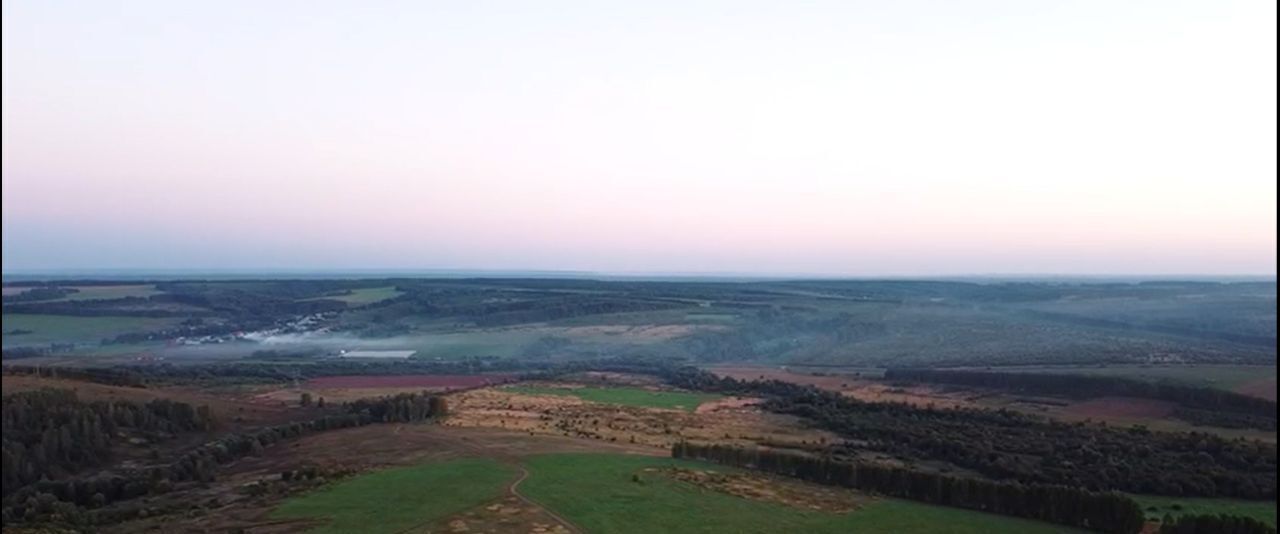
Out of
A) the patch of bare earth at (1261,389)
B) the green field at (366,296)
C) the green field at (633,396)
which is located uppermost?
the green field at (366,296)

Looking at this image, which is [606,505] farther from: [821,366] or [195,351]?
[195,351]

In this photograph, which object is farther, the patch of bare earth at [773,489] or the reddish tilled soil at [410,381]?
the reddish tilled soil at [410,381]

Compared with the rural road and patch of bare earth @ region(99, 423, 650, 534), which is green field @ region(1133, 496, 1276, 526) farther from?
patch of bare earth @ region(99, 423, 650, 534)

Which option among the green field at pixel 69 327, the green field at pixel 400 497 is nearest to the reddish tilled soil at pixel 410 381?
the green field at pixel 400 497

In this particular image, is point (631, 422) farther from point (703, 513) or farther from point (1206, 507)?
point (1206, 507)

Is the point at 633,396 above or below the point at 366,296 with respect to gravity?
below

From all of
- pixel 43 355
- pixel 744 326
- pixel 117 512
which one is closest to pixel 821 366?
pixel 744 326

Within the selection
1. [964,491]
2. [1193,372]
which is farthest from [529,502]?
[1193,372]

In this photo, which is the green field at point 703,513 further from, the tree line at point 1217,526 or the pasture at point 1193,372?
the pasture at point 1193,372
